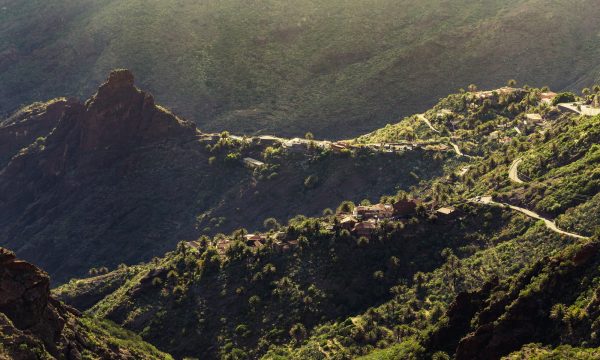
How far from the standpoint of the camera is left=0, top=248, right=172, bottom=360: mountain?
67625mm

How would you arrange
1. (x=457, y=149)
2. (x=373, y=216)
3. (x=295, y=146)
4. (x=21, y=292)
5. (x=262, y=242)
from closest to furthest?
1. (x=21, y=292)
2. (x=373, y=216)
3. (x=262, y=242)
4. (x=457, y=149)
5. (x=295, y=146)

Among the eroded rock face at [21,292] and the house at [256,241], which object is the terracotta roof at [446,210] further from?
the eroded rock face at [21,292]

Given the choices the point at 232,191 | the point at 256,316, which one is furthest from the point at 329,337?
the point at 232,191

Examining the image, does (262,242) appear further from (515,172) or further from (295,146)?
(295,146)

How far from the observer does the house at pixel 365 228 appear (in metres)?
104

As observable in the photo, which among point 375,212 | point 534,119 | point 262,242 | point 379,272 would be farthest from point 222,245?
point 534,119

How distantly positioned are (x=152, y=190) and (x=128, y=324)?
54.3 m

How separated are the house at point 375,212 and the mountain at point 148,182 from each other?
25.3 meters

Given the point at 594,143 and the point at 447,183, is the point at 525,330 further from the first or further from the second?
the point at 447,183

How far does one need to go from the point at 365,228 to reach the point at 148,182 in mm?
63190

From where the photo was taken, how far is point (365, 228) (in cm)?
10431

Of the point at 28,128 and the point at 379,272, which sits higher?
the point at 379,272

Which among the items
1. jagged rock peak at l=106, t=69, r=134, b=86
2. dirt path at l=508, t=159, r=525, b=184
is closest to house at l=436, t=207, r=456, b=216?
dirt path at l=508, t=159, r=525, b=184

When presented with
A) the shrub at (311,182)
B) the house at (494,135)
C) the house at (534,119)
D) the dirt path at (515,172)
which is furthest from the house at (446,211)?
the shrub at (311,182)
